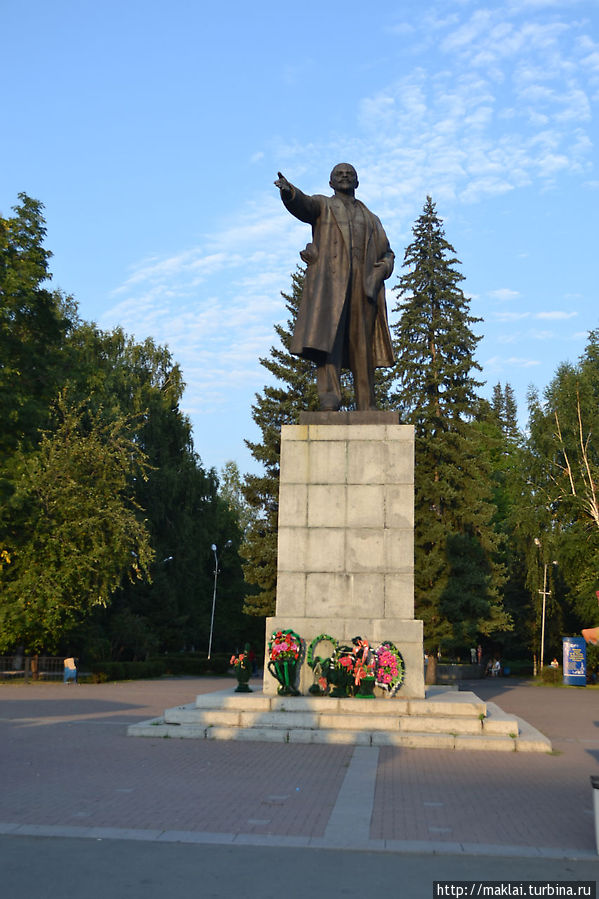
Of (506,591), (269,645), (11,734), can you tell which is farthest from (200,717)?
(506,591)

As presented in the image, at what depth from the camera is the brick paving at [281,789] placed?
6828 millimetres

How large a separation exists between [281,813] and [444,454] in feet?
101

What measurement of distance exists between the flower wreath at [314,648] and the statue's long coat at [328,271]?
5124 millimetres

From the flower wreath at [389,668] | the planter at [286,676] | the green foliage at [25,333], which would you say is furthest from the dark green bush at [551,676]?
the planter at [286,676]

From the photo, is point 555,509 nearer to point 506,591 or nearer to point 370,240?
point 506,591

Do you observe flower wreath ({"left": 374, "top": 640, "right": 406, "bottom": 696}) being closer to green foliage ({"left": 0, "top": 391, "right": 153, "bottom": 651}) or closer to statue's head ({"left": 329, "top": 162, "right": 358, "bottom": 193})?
statue's head ({"left": 329, "top": 162, "right": 358, "bottom": 193})

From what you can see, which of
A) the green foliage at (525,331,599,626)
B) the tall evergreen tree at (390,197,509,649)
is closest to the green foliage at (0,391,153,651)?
the tall evergreen tree at (390,197,509,649)

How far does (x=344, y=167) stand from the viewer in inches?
622

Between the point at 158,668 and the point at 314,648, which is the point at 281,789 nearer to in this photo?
the point at 314,648

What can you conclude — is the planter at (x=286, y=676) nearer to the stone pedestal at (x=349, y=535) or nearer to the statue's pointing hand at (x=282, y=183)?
the stone pedestal at (x=349, y=535)

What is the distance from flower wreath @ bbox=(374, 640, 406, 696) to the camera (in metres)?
13.3

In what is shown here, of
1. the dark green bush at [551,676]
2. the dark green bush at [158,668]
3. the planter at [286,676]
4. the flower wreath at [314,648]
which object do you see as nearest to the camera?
the planter at [286,676]

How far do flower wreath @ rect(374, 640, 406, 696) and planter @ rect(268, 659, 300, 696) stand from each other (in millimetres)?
1380

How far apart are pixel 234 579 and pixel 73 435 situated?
84.1ft
